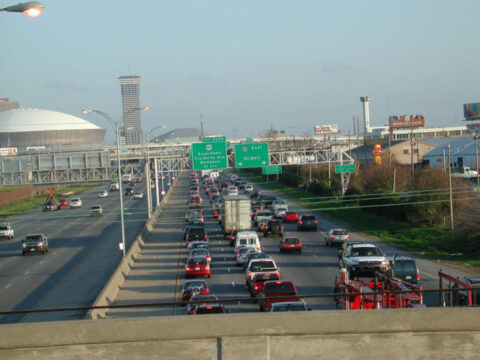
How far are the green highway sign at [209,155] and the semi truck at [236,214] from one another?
607 cm

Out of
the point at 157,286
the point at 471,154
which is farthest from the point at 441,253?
the point at 471,154

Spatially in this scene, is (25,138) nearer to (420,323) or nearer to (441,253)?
(441,253)

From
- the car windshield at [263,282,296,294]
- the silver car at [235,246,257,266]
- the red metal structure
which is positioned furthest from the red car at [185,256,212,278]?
the red metal structure

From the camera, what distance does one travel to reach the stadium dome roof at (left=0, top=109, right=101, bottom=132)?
16375 cm

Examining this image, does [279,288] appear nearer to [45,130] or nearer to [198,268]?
[198,268]

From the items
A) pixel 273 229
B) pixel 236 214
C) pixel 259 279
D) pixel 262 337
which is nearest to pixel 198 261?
pixel 259 279

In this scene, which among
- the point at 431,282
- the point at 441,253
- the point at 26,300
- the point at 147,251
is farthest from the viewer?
the point at 147,251

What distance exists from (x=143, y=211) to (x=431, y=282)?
50.5 m

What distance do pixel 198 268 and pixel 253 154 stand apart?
11634 millimetres

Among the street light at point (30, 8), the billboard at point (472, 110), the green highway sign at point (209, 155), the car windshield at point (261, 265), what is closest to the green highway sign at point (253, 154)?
the green highway sign at point (209, 155)

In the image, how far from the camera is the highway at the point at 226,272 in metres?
24.2

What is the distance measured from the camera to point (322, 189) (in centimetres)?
7656

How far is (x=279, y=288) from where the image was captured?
22.6 metres

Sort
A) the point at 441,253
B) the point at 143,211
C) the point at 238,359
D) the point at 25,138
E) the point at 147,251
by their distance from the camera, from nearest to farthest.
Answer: the point at 238,359
the point at 441,253
the point at 147,251
the point at 143,211
the point at 25,138
